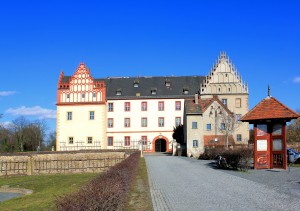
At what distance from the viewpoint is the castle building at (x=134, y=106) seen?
62156mm

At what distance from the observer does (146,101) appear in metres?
67.2

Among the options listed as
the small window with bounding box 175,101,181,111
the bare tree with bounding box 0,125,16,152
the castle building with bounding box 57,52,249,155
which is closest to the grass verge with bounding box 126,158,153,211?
the castle building with bounding box 57,52,249,155

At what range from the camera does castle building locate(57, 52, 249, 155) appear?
204 ft

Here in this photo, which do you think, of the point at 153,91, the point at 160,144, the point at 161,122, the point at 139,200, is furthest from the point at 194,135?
the point at 139,200

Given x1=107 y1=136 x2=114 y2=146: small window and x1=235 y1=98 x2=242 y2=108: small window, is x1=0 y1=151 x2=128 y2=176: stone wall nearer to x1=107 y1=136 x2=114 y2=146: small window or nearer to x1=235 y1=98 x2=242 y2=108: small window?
x1=107 y1=136 x2=114 y2=146: small window

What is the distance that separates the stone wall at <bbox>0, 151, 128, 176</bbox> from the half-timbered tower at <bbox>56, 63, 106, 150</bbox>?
28307 mm

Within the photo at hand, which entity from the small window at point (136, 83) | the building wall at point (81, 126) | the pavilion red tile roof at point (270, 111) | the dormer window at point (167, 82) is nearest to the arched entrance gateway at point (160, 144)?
the building wall at point (81, 126)

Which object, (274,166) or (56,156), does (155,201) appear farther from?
(56,156)

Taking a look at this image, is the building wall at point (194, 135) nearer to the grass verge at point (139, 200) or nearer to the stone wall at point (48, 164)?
the stone wall at point (48, 164)

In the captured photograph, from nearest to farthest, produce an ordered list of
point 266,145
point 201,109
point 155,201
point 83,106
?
point 155,201 → point 266,145 → point 201,109 → point 83,106

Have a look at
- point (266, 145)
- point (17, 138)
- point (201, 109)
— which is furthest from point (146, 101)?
point (266, 145)

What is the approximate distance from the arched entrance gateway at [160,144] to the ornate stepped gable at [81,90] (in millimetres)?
11305

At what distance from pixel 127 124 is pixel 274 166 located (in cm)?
4461

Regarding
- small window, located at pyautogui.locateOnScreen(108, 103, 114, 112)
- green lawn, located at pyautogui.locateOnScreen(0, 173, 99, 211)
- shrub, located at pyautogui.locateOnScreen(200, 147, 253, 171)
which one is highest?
small window, located at pyautogui.locateOnScreen(108, 103, 114, 112)
